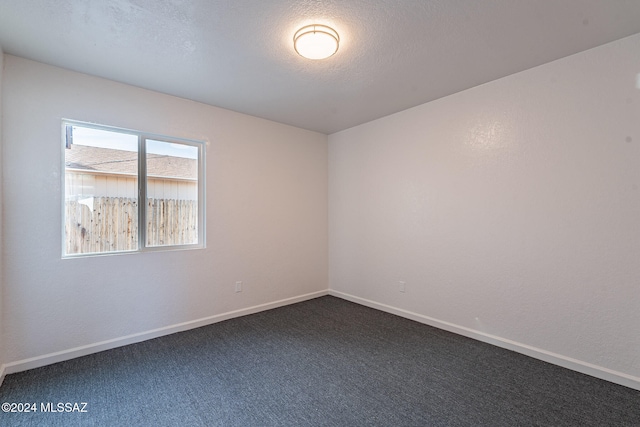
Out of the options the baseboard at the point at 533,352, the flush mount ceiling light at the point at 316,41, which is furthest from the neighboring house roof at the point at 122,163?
the baseboard at the point at 533,352

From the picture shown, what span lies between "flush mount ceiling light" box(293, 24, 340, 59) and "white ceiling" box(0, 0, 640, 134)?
5 centimetres

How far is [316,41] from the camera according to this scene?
204 centimetres

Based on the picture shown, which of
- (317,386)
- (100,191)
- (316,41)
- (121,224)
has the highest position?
(316,41)

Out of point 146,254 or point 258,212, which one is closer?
point 146,254

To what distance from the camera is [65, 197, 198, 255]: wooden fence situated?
2707 mm

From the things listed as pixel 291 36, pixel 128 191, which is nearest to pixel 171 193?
pixel 128 191

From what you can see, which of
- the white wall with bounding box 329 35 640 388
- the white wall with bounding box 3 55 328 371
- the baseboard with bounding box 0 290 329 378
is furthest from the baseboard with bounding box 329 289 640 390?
the baseboard with bounding box 0 290 329 378

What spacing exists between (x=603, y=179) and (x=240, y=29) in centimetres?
296

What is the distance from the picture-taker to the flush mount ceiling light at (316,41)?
202cm

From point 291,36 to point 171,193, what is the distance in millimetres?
2156

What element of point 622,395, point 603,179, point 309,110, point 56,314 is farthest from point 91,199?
point 622,395

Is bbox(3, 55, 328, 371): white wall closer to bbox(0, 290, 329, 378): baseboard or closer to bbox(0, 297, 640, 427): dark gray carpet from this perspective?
bbox(0, 290, 329, 378): baseboard

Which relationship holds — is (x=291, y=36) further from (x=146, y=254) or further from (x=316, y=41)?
(x=146, y=254)

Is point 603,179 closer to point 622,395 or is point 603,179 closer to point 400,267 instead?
point 622,395
